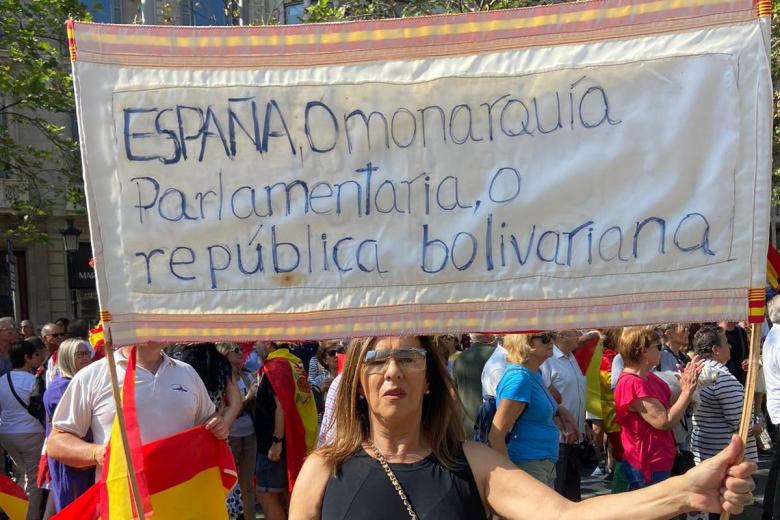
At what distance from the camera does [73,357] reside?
6.79 meters

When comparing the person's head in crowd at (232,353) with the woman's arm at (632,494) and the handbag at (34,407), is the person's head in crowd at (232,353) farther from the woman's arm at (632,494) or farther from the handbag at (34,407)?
the woman's arm at (632,494)

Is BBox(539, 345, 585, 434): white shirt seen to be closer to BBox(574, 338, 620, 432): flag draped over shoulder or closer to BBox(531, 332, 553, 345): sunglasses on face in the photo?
BBox(574, 338, 620, 432): flag draped over shoulder

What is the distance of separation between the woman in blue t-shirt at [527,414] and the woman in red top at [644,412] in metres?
0.93

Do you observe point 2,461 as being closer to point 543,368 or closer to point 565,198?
point 543,368

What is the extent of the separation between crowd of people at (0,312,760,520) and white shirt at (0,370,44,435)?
1 centimetres

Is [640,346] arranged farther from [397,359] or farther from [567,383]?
[397,359]

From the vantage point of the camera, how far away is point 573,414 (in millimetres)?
7094

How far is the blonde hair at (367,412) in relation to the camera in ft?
9.25

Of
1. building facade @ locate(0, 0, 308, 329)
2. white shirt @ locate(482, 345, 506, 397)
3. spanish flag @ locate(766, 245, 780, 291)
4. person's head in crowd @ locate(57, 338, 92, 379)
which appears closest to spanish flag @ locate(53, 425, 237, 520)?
white shirt @ locate(482, 345, 506, 397)

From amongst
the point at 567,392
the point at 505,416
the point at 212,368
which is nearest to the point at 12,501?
the point at 212,368

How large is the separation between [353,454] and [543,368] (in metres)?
4.60

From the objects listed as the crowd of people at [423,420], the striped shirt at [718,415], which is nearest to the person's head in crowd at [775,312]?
the crowd of people at [423,420]

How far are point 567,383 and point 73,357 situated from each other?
138 inches

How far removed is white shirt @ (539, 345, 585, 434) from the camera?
281 inches
